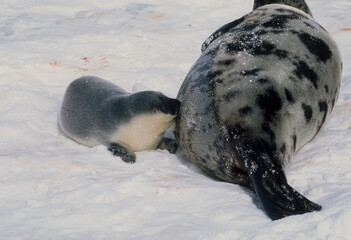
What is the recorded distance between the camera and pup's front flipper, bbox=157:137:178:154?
10.2 feet

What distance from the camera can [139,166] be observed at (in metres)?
2.82

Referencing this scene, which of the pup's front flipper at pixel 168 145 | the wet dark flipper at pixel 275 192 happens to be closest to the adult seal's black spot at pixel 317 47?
the wet dark flipper at pixel 275 192

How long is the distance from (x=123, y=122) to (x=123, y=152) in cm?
28

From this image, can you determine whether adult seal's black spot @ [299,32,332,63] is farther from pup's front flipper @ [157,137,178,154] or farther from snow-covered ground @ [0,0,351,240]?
pup's front flipper @ [157,137,178,154]

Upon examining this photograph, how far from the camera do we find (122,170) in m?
2.70

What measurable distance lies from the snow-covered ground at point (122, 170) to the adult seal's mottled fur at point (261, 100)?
0.12m

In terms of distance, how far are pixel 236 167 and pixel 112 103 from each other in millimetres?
1069

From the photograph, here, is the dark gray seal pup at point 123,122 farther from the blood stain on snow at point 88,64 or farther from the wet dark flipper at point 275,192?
the blood stain on snow at point 88,64

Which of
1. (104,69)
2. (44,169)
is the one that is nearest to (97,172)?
(44,169)

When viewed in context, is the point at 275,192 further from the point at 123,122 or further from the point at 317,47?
the point at 123,122

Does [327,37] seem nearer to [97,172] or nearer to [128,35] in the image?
[97,172]

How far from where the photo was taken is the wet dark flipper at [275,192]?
6.61 feet

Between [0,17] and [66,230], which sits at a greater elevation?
[66,230]

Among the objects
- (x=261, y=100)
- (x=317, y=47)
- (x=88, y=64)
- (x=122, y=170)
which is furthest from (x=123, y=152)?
(x=88, y=64)
